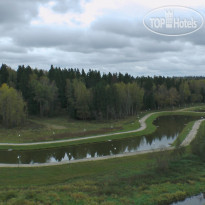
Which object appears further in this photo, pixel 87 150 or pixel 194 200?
pixel 87 150

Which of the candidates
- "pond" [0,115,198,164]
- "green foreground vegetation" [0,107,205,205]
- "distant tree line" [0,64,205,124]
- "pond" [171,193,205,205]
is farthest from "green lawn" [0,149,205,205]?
"distant tree line" [0,64,205,124]

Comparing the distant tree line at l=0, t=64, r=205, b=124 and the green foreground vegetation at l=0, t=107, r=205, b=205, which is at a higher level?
the distant tree line at l=0, t=64, r=205, b=124

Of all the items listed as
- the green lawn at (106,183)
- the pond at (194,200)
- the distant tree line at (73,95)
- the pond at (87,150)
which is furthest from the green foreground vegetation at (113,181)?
the distant tree line at (73,95)

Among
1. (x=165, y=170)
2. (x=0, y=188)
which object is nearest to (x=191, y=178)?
(x=165, y=170)

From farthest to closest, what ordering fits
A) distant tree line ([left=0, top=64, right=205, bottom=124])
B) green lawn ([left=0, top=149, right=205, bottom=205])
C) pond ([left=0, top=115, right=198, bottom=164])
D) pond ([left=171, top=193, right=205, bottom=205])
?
distant tree line ([left=0, top=64, right=205, bottom=124])
pond ([left=0, top=115, right=198, bottom=164])
pond ([left=171, top=193, right=205, bottom=205])
green lawn ([left=0, top=149, right=205, bottom=205])

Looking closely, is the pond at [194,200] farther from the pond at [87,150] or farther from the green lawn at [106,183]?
the pond at [87,150]

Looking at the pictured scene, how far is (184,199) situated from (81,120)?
4798cm

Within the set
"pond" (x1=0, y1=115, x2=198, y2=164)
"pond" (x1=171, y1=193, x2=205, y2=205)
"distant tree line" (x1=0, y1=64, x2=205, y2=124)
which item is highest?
"distant tree line" (x1=0, y1=64, x2=205, y2=124)

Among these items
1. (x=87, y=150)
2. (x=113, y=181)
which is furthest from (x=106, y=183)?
(x=87, y=150)

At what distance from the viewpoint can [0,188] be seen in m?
21.7

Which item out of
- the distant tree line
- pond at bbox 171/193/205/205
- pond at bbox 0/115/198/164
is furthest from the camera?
the distant tree line

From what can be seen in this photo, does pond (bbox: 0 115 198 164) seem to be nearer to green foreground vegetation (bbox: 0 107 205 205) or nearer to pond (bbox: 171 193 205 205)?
green foreground vegetation (bbox: 0 107 205 205)

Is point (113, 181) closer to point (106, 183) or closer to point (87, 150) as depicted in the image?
point (106, 183)

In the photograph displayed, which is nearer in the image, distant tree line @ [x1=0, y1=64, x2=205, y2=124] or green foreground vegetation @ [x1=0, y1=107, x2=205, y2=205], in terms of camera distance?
green foreground vegetation @ [x1=0, y1=107, x2=205, y2=205]
